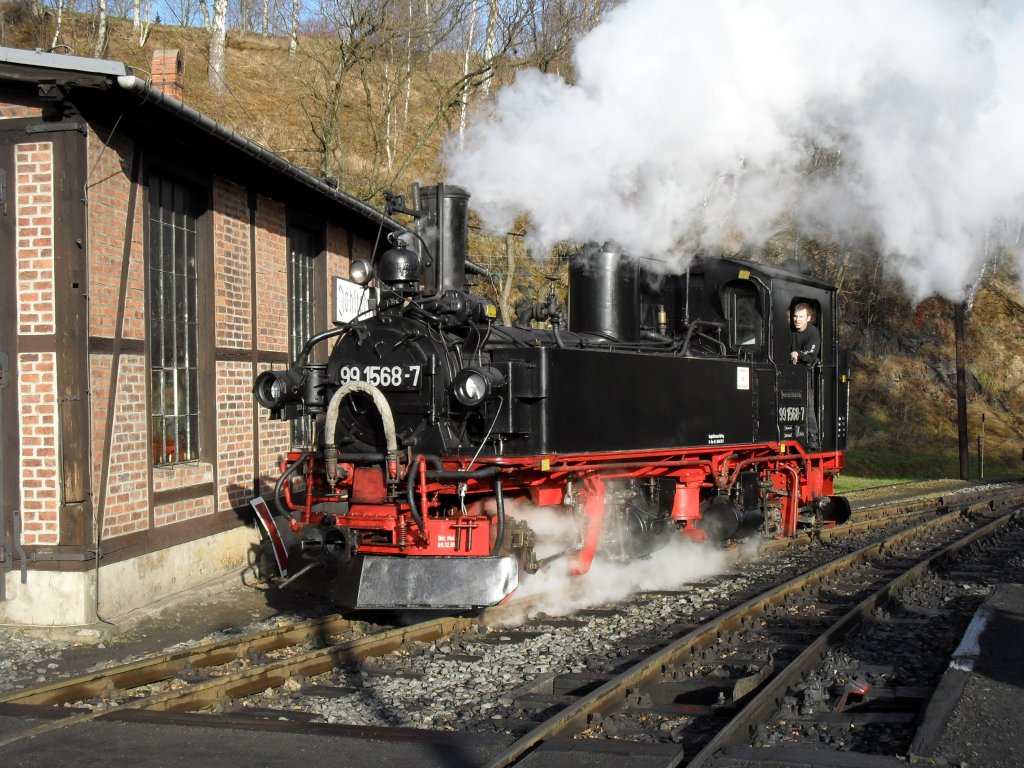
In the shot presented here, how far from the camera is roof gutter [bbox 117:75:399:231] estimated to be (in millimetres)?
6379

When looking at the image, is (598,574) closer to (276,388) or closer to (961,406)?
(276,388)

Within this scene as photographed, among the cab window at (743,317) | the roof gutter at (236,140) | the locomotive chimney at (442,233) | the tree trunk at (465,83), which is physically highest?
the tree trunk at (465,83)

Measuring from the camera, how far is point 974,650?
5355 mm

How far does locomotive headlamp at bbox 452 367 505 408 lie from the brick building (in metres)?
1.81

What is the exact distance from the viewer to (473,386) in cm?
614

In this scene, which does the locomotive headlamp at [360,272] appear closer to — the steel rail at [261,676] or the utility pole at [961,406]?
the steel rail at [261,676]

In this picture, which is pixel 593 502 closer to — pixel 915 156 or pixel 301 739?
pixel 301 739

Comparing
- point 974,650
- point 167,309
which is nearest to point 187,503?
point 167,309

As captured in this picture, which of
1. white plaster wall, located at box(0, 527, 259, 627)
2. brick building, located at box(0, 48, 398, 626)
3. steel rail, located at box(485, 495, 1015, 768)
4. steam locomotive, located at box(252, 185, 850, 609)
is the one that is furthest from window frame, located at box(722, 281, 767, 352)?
white plaster wall, located at box(0, 527, 259, 627)

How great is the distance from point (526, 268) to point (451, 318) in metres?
15.2

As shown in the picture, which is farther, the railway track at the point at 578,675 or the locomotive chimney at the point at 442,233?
the locomotive chimney at the point at 442,233

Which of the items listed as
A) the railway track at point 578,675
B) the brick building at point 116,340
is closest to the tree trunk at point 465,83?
the brick building at point 116,340

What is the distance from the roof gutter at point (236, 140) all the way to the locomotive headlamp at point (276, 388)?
4.24ft

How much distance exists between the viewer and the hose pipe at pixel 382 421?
6.32m
